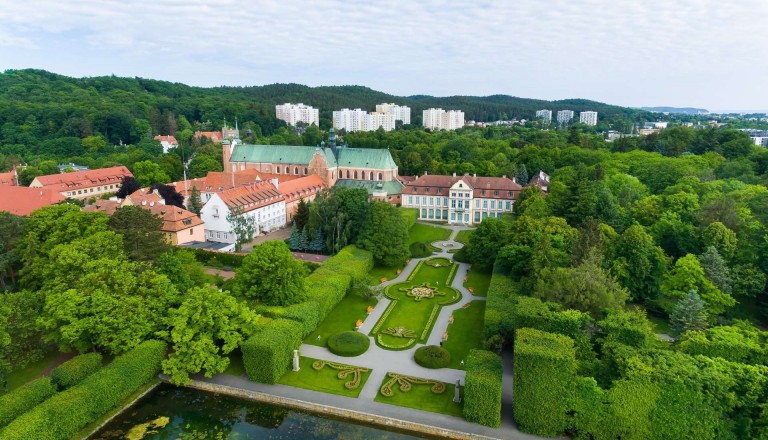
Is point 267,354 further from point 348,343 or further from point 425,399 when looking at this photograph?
point 425,399

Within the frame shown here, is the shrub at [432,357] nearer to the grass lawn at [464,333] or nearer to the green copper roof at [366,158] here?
the grass lawn at [464,333]

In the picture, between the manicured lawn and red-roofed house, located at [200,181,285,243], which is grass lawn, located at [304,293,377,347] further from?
red-roofed house, located at [200,181,285,243]

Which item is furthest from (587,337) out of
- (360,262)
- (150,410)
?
(150,410)

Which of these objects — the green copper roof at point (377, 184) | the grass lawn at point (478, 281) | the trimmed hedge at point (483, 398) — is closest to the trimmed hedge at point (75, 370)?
the trimmed hedge at point (483, 398)

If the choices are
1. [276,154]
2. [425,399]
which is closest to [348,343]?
[425,399]

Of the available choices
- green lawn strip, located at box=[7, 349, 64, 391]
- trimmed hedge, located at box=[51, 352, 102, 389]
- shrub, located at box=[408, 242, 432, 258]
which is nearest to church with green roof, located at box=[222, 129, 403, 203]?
shrub, located at box=[408, 242, 432, 258]

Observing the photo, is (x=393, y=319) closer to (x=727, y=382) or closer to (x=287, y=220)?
(x=727, y=382)
